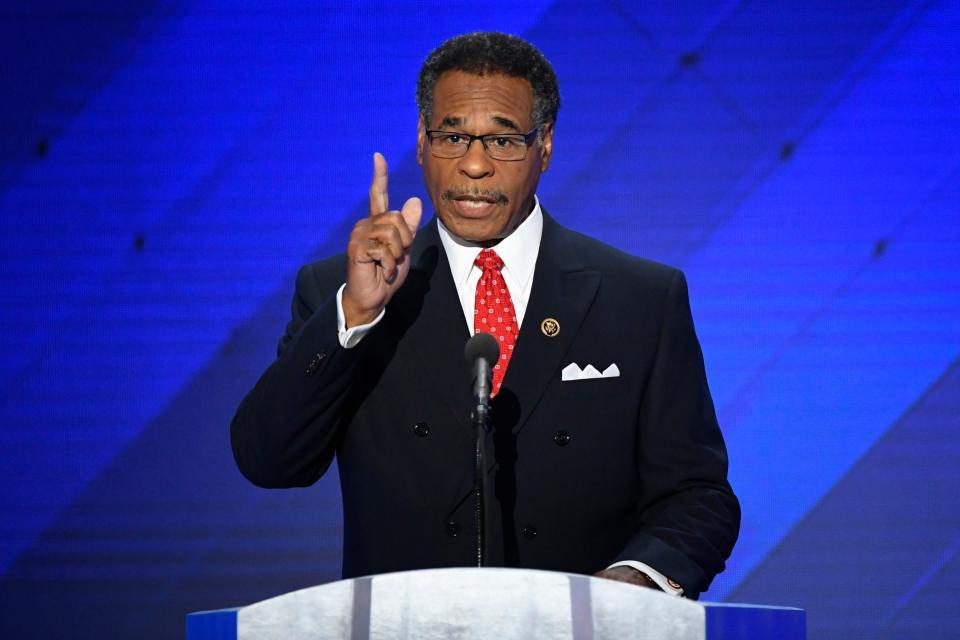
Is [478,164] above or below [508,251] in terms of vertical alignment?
above

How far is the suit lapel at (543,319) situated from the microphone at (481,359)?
0.42m

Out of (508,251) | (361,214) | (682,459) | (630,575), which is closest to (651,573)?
(630,575)

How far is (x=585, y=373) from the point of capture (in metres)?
2.16

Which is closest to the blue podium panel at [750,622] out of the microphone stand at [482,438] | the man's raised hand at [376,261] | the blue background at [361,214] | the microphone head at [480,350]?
the microphone stand at [482,438]

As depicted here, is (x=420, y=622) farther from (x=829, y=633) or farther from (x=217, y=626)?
(x=829, y=633)

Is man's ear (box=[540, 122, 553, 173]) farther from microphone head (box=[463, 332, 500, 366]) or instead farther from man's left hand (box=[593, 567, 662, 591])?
man's left hand (box=[593, 567, 662, 591])

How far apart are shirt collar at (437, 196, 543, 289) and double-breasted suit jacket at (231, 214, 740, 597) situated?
0.04m

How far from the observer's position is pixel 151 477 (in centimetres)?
375

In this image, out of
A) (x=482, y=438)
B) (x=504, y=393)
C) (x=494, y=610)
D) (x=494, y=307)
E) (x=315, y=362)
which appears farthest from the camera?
(x=494, y=307)

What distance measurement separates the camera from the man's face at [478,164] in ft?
7.12

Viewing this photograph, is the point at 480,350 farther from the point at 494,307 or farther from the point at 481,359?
the point at 494,307

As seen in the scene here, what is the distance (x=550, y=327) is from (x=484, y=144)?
0.33 metres

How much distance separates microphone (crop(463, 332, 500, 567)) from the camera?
1.60m

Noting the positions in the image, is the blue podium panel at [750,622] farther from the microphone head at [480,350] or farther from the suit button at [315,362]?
the suit button at [315,362]
